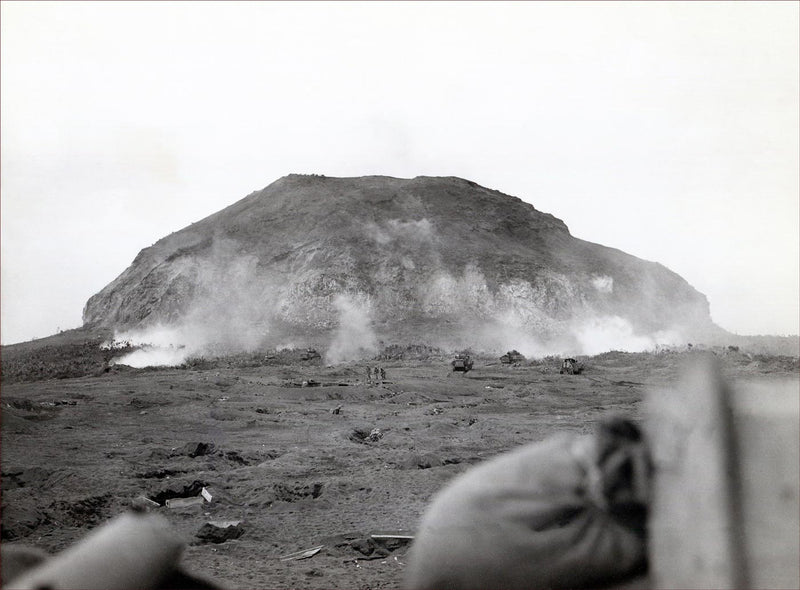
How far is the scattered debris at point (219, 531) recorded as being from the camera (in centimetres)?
780

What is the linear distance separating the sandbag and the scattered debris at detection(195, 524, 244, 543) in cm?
655

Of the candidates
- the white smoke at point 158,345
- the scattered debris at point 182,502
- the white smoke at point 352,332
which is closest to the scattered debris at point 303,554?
the scattered debris at point 182,502

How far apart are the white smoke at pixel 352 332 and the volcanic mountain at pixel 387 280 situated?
0.50 ft

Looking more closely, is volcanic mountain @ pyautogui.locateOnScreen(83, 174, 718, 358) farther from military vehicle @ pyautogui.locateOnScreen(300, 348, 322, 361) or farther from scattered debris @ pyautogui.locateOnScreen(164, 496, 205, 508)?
scattered debris @ pyautogui.locateOnScreen(164, 496, 205, 508)

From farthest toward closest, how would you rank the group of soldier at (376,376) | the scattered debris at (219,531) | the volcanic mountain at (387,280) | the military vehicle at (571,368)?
1. the volcanic mountain at (387,280)
2. the military vehicle at (571,368)
3. the group of soldier at (376,376)
4. the scattered debris at (219,531)

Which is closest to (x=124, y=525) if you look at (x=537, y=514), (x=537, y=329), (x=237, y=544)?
(x=537, y=514)

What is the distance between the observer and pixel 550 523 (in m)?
1.86

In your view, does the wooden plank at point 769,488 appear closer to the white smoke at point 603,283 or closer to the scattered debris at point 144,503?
the scattered debris at point 144,503

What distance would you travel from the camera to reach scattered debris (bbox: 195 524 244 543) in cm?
780

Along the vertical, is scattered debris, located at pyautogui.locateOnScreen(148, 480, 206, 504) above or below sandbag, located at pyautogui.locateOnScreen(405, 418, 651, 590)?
below

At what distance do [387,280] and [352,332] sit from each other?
27.0ft

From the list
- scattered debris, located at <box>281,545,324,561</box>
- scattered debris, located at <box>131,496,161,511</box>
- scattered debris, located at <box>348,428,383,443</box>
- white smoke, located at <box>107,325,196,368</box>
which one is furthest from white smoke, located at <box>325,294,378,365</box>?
scattered debris, located at <box>281,545,324,561</box>

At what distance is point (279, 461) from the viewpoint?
11961mm

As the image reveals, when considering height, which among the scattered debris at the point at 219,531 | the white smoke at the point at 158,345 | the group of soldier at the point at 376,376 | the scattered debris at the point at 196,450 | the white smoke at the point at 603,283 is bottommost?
the scattered debris at the point at 219,531
